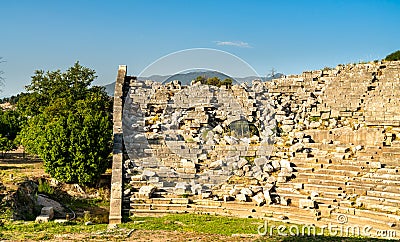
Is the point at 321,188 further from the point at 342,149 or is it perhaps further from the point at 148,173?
the point at 148,173

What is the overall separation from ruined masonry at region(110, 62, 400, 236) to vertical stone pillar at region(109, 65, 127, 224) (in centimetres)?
4

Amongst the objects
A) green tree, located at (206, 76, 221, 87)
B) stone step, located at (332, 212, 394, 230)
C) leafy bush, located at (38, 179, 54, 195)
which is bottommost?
stone step, located at (332, 212, 394, 230)

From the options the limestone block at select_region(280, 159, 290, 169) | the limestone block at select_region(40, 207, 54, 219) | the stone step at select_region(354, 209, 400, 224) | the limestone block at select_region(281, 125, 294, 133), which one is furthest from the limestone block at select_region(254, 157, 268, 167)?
the limestone block at select_region(40, 207, 54, 219)

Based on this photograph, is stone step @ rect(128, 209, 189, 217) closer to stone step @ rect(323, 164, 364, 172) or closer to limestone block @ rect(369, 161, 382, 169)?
stone step @ rect(323, 164, 364, 172)

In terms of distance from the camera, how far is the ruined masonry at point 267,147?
11438 mm

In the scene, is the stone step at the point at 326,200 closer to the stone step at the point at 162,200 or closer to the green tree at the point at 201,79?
the stone step at the point at 162,200

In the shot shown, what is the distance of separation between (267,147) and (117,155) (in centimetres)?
464

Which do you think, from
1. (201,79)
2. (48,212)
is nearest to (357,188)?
(48,212)

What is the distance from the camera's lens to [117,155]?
14.1 meters

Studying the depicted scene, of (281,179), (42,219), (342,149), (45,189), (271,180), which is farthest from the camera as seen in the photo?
(45,189)

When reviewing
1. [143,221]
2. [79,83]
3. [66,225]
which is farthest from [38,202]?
[79,83]

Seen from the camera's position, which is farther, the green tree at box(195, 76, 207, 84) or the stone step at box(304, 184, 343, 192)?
the green tree at box(195, 76, 207, 84)

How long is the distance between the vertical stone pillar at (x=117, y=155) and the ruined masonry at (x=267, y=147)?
0.04 meters

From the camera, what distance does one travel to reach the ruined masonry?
11438mm
